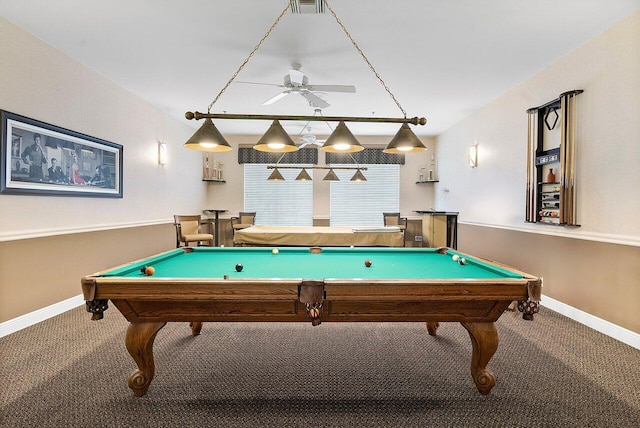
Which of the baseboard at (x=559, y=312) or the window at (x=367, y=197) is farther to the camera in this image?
the window at (x=367, y=197)

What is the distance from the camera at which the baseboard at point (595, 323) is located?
2.58 metres

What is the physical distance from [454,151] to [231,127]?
457 cm

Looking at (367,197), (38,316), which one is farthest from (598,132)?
(38,316)

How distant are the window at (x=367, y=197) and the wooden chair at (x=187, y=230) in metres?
3.01

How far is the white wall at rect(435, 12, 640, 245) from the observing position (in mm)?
2627

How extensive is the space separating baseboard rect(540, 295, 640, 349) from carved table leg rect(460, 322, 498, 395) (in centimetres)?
172

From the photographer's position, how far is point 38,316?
303 cm

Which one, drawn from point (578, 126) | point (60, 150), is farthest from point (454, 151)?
point (60, 150)

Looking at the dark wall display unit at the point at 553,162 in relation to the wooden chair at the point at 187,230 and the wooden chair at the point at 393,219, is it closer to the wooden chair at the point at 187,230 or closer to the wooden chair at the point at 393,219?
the wooden chair at the point at 393,219

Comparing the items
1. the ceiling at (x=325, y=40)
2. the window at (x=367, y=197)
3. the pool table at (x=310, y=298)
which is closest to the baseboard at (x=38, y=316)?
the pool table at (x=310, y=298)

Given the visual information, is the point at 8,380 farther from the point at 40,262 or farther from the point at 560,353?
the point at 560,353

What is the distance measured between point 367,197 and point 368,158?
2.96 feet

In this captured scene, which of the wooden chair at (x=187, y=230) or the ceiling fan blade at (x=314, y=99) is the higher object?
the ceiling fan blade at (x=314, y=99)

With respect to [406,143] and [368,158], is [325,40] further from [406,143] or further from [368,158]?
[368,158]
